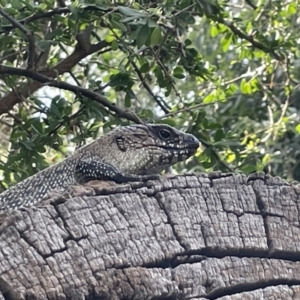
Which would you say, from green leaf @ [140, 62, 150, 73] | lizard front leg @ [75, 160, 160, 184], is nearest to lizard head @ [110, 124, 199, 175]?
lizard front leg @ [75, 160, 160, 184]

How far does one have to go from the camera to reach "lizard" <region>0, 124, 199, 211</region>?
14.0ft

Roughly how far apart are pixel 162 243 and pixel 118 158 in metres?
1.60

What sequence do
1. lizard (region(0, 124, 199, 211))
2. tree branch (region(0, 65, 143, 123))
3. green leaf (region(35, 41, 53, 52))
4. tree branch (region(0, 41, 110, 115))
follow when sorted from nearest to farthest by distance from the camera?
lizard (region(0, 124, 199, 211))
green leaf (region(35, 41, 53, 52))
tree branch (region(0, 65, 143, 123))
tree branch (region(0, 41, 110, 115))

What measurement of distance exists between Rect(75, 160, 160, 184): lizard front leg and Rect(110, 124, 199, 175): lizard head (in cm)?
18

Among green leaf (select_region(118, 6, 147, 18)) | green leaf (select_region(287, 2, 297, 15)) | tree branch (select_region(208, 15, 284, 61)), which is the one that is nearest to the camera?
green leaf (select_region(118, 6, 147, 18))

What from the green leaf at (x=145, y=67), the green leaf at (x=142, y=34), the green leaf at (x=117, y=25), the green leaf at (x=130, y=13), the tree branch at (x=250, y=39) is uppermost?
the tree branch at (x=250, y=39)

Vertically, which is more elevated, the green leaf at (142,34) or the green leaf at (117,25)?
the green leaf at (117,25)

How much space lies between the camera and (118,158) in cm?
453

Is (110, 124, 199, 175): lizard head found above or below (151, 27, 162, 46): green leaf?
below

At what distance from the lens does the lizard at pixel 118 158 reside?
4258 millimetres

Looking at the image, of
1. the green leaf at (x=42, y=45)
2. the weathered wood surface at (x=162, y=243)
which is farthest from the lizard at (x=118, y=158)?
the weathered wood surface at (x=162, y=243)

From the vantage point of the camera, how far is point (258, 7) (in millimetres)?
6793

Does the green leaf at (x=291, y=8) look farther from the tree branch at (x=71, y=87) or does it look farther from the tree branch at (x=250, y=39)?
the tree branch at (x=71, y=87)

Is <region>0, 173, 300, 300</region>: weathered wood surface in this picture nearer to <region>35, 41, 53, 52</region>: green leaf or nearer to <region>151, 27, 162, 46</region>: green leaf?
<region>151, 27, 162, 46</region>: green leaf
